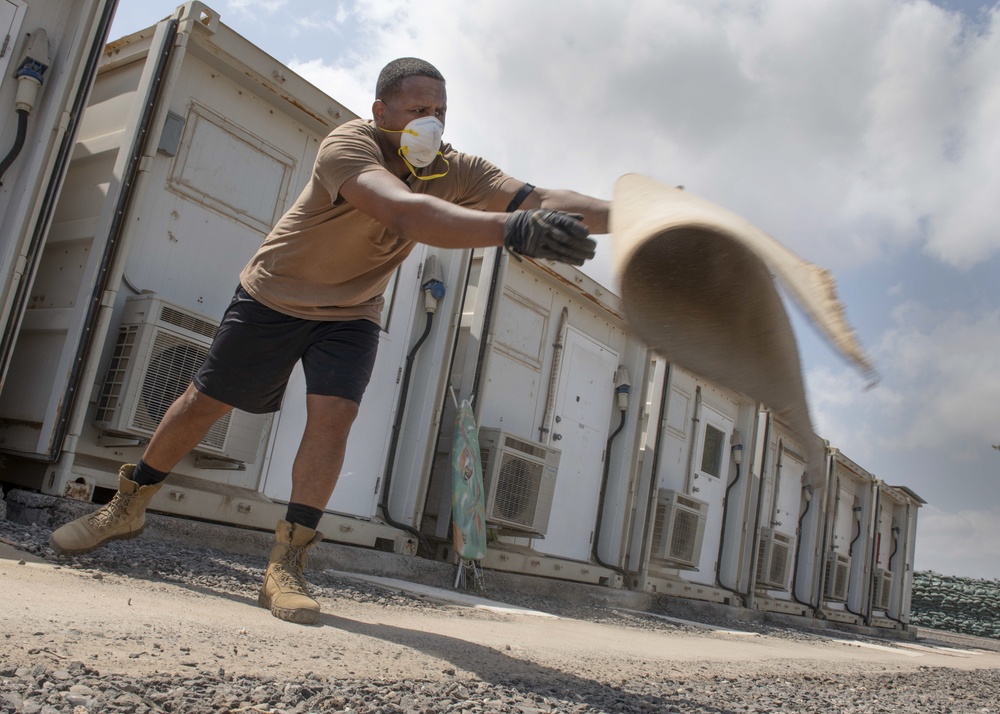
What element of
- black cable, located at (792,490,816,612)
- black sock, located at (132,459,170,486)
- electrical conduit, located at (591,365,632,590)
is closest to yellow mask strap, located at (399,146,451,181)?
black sock, located at (132,459,170,486)

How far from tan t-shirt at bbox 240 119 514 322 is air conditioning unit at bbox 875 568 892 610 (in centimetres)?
1640

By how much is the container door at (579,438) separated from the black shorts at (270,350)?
5.20m

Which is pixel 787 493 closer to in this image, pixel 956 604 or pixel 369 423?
pixel 369 423

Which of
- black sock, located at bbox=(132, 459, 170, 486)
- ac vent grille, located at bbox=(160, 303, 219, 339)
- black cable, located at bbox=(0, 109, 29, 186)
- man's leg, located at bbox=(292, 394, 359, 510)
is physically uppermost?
black cable, located at bbox=(0, 109, 29, 186)

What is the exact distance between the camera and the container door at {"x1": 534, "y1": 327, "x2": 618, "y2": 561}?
788 cm

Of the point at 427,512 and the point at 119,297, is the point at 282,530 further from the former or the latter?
the point at 427,512

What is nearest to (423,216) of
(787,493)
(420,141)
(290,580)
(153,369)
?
(420,141)

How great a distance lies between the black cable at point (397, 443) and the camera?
5.95 metres

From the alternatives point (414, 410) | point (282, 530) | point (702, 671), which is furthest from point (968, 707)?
point (414, 410)

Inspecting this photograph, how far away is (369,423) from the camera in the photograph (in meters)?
5.89

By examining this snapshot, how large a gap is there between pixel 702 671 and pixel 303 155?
3.83m

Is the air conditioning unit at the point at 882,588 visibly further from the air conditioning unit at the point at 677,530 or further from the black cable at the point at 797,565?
the air conditioning unit at the point at 677,530

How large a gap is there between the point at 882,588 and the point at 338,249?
55.9 feet

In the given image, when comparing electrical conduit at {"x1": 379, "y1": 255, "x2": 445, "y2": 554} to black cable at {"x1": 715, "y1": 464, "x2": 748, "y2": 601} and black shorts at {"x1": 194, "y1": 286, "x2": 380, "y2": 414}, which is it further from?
black cable at {"x1": 715, "y1": 464, "x2": 748, "y2": 601}
